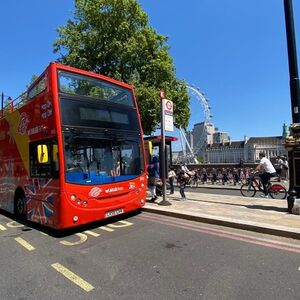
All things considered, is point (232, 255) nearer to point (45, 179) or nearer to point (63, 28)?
point (45, 179)

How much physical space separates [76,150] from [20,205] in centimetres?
339

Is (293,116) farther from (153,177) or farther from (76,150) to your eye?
(76,150)

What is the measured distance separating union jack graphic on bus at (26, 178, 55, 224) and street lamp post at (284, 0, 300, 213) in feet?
19.0

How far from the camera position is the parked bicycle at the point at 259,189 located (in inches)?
547

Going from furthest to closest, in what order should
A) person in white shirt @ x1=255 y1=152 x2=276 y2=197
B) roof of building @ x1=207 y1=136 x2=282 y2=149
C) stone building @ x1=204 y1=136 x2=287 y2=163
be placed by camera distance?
1. roof of building @ x1=207 y1=136 x2=282 y2=149
2. stone building @ x1=204 y1=136 x2=287 y2=163
3. person in white shirt @ x1=255 y1=152 x2=276 y2=197

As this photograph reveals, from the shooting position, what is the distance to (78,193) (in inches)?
315

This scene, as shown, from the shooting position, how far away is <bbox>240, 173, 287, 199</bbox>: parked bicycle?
13.9 m

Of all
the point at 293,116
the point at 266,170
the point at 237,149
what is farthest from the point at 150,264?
the point at 237,149

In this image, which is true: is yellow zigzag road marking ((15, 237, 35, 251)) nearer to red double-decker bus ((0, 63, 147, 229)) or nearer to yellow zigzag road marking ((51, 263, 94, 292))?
red double-decker bus ((0, 63, 147, 229))

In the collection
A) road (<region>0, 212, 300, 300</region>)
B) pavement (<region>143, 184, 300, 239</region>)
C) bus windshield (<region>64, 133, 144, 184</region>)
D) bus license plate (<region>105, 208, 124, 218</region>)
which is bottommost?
road (<region>0, 212, 300, 300</region>)

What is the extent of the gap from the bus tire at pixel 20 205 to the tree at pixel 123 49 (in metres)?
13.7

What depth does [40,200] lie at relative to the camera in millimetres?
8758

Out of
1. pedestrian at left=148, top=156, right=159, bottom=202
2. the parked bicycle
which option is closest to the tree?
the parked bicycle

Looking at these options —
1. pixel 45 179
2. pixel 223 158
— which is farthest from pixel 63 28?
pixel 223 158
